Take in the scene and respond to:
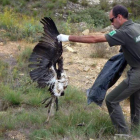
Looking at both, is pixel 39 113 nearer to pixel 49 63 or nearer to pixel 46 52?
pixel 49 63

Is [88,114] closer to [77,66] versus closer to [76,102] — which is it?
[76,102]

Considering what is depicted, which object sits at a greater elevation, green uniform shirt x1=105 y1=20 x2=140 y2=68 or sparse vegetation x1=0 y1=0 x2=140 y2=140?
green uniform shirt x1=105 y1=20 x2=140 y2=68

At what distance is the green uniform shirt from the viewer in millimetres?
3699

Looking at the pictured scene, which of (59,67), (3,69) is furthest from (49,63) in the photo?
(3,69)

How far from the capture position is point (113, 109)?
13.6 feet

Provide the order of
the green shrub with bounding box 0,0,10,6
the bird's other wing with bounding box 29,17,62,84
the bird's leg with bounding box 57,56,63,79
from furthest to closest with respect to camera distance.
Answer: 1. the green shrub with bounding box 0,0,10,6
2. the bird's leg with bounding box 57,56,63,79
3. the bird's other wing with bounding box 29,17,62,84

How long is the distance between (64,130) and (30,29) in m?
4.48

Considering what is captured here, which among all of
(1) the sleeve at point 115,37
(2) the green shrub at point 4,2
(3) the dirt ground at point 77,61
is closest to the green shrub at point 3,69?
(3) the dirt ground at point 77,61

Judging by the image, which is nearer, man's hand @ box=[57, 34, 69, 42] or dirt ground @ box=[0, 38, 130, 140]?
A: man's hand @ box=[57, 34, 69, 42]

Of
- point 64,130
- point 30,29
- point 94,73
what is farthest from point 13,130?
A: point 30,29

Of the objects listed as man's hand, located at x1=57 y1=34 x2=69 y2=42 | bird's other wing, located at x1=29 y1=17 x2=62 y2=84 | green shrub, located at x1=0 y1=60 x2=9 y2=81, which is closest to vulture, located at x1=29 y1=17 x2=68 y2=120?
bird's other wing, located at x1=29 y1=17 x2=62 y2=84

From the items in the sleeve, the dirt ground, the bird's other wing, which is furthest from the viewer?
the dirt ground

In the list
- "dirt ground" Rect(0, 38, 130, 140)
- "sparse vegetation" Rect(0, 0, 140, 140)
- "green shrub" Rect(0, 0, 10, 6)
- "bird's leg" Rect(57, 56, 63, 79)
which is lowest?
"sparse vegetation" Rect(0, 0, 140, 140)

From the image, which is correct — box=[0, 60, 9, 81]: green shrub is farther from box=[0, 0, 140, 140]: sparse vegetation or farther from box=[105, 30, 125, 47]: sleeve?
box=[105, 30, 125, 47]: sleeve
